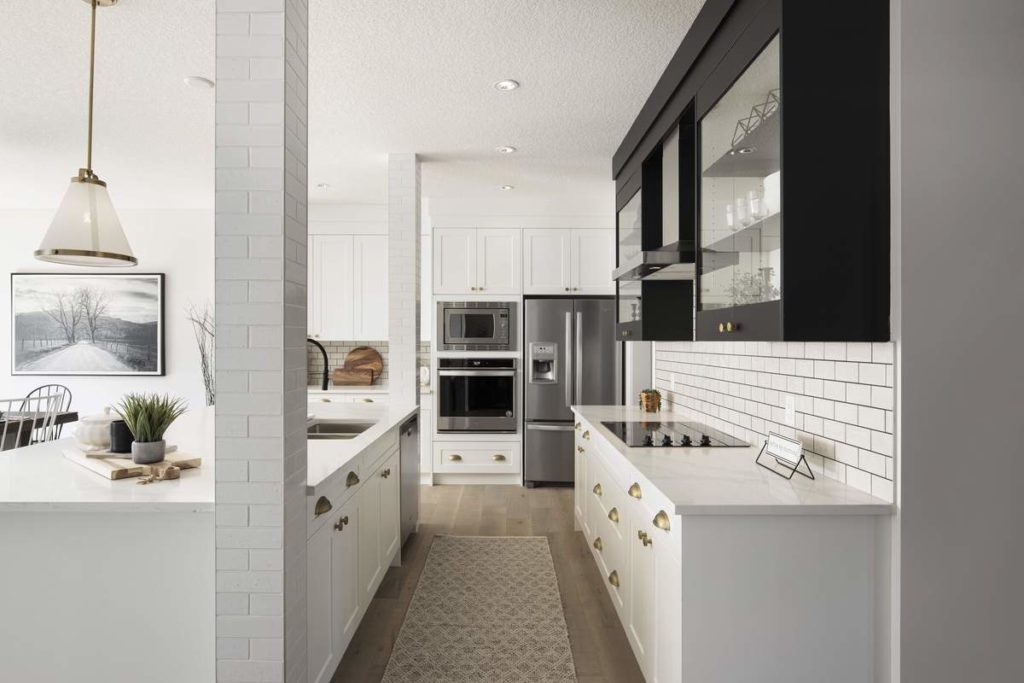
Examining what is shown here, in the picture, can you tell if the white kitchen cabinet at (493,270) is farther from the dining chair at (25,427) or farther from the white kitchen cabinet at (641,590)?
the dining chair at (25,427)

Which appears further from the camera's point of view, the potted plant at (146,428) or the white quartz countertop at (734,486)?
the potted plant at (146,428)

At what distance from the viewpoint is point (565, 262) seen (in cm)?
530

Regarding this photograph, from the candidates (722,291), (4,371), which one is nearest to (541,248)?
(722,291)

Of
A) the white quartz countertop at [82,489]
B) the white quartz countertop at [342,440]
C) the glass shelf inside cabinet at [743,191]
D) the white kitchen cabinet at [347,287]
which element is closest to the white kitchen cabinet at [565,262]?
the white kitchen cabinet at [347,287]

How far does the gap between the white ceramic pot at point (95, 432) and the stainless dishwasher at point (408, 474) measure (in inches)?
54.5

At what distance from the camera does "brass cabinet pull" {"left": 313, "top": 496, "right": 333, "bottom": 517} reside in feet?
6.28

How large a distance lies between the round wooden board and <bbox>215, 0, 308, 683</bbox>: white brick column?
4.30 meters

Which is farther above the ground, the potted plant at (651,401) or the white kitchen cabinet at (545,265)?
the white kitchen cabinet at (545,265)

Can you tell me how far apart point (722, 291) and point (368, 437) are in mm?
1647

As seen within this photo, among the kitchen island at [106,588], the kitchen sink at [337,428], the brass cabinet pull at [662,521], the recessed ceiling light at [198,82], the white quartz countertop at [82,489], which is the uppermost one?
the recessed ceiling light at [198,82]

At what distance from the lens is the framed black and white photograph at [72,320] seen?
5746 mm

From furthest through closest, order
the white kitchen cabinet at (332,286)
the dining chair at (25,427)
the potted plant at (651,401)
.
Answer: the white kitchen cabinet at (332,286) → the dining chair at (25,427) → the potted plant at (651,401)

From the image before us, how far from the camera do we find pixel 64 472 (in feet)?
6.74

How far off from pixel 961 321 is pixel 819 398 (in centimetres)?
56
